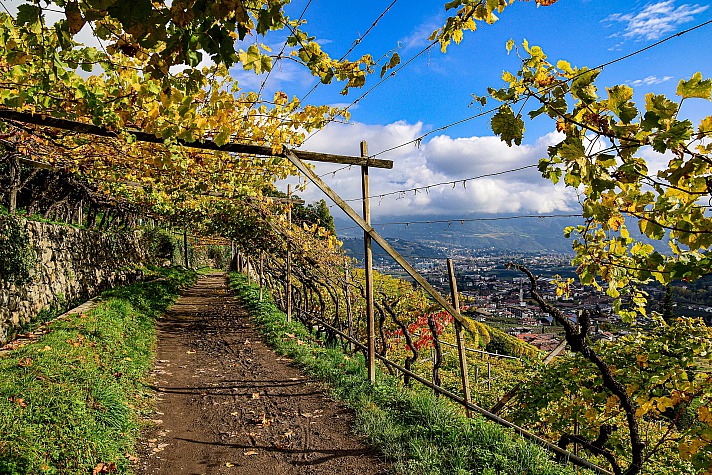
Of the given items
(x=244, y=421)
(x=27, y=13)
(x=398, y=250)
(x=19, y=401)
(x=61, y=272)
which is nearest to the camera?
(x=27, y=13)

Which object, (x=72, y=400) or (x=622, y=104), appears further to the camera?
(x=72, y=400)

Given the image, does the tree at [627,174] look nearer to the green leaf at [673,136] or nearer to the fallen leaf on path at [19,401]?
the green leaf at [673,136]

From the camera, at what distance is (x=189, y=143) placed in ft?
13.4

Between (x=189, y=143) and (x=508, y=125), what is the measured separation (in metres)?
3.16

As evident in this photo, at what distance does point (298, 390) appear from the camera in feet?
19.1

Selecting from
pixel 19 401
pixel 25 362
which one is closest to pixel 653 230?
pixel 19 401

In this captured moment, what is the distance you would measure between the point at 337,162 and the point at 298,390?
3.05m

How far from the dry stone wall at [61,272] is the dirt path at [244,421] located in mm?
2722

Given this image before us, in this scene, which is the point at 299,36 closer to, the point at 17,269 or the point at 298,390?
the point at 298,390

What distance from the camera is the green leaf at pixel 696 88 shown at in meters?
1.48

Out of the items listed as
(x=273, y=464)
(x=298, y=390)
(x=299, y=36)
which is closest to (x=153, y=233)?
(x=298, y=390)

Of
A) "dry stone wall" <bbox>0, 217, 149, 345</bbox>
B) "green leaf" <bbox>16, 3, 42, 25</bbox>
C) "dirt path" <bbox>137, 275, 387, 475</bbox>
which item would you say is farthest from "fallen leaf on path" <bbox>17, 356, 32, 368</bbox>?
"green leaf" <bbox>16, 3, 42, 25</bbox>

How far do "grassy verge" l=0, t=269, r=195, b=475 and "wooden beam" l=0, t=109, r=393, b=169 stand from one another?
2.49m

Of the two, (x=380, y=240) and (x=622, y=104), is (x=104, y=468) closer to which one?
(x=380, y=240)
